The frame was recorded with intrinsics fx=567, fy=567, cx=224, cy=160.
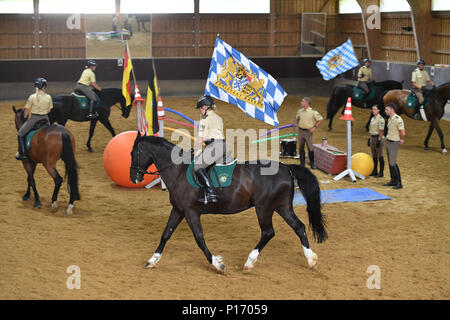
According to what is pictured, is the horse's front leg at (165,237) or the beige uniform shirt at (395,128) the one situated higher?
the beige uniform shirt at (395,128)

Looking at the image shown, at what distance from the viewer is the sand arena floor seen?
6.71 m

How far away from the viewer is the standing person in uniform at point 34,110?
10.2 m

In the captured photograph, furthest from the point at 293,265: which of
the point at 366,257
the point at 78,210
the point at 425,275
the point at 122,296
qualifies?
the point at 78,210

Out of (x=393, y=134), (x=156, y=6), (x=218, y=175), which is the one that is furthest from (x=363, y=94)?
(x=218, y=175)

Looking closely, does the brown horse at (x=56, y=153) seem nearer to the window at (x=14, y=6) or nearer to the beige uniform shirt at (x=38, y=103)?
the beige uniform shirt at (x=38, y=103)

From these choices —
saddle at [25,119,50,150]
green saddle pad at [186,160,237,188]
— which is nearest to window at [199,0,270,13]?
saddle at [25,119,50,150]

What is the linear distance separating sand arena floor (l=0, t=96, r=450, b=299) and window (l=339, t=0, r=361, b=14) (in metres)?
15.2

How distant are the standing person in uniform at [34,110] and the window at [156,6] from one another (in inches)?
613

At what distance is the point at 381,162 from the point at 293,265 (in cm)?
563

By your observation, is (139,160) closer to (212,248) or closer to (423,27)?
(212,248)

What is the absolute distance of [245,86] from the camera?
381 inches

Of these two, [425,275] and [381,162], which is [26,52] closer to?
[381,162]

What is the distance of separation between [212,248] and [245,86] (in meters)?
2.97

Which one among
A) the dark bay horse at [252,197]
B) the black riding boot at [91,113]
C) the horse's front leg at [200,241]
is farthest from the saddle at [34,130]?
the black riding boot at [91,113]
